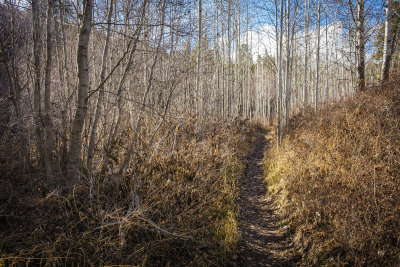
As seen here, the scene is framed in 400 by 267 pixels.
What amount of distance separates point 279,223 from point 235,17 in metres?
11.5

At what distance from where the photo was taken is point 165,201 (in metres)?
3.26

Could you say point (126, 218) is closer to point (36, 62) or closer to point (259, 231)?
point (259, 231)

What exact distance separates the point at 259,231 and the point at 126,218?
233cm

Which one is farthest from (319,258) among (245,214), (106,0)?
(106,0)

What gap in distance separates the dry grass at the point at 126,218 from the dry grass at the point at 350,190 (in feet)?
3.76

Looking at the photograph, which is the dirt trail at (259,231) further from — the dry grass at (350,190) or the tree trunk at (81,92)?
the tree trunk at (81,92)

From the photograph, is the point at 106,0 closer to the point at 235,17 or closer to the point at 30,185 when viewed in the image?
the point at 30,185

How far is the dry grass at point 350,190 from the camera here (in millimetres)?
2504


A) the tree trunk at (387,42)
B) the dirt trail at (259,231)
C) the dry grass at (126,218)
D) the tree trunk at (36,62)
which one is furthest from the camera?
the tree trunk at (387,42)

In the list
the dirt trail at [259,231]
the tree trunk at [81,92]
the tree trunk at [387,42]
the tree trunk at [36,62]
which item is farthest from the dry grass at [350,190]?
the tree trunk at [36,62]

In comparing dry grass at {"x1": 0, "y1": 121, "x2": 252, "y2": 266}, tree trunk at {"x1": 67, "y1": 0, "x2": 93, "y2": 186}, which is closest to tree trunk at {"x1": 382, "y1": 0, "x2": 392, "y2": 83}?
dry grass at {"x1": 0, "y1": 121, "x2": 252, "y2": 266}

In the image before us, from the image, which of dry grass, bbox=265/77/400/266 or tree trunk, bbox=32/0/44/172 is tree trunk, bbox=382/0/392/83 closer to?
dry grass, bbox=265/77/400/266

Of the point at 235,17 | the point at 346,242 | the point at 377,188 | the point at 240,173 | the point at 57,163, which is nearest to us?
the point at 346,242

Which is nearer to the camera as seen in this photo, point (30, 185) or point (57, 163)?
point (30, 185)
